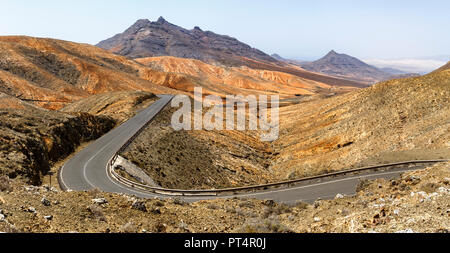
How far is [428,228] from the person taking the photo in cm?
855

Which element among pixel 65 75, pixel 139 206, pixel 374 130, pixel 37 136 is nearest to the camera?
pixel 139 206

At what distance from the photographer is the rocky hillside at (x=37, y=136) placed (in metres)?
19.8

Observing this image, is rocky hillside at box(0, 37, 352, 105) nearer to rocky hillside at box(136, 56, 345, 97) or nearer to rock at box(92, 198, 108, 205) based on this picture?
rocky hillside at box(136, 56, 345, 97)

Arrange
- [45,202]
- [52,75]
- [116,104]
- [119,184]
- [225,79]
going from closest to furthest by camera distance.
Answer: [45,202] → [119,184] → [116,104] → [52,75] → [225,79]

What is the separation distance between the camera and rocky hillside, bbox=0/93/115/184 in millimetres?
19750

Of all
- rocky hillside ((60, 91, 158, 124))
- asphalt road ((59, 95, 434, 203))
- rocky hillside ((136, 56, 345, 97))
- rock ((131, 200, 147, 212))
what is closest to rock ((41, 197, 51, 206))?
rock ((131, 200, 147, 212))

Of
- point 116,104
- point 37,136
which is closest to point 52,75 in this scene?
point 116,104

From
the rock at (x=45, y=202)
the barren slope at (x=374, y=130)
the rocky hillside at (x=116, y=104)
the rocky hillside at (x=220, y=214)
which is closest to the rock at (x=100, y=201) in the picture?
the rocky hillside at (x=220, y=214)

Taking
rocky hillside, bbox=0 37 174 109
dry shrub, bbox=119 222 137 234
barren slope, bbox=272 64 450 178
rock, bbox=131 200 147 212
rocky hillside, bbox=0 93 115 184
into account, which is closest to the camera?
dry shrub, bbox=119 222 137 234

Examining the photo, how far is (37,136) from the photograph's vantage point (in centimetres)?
2592

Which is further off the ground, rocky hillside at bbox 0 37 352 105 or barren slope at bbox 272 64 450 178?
rocky hillside at bbox 0 37 352 105

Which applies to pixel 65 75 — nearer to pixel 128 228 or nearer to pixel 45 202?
pixel 45 202
